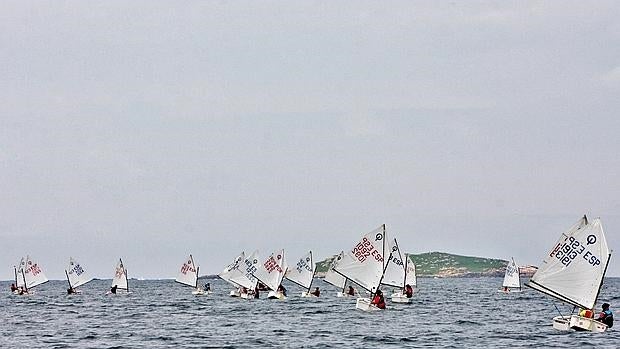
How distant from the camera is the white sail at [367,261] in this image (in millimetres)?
83812

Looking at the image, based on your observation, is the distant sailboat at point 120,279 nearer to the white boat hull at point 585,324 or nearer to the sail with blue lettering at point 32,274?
the sail with blue lettering at point 32,274

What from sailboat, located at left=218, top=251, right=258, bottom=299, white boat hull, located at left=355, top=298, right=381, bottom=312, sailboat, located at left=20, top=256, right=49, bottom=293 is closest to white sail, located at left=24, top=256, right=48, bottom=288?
sailboat, located at left=20, top=256, right=49, bottom=293

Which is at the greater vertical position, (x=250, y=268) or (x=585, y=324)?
(x=250, y=268)

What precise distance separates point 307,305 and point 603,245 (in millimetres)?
48451

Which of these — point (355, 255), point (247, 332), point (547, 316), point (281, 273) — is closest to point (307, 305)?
point (281, 273)

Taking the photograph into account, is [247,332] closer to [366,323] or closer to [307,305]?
[366,323]

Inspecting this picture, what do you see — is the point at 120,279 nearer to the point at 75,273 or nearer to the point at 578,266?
the point at 75,273

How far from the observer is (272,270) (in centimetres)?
11400

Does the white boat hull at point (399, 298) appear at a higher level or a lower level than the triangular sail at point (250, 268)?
lower

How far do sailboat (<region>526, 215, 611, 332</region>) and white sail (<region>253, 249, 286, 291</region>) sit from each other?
54.3m

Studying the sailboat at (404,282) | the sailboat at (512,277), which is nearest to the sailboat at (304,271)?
the sailboat at (404,282)

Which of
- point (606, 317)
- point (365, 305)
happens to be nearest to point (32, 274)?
point (365, 305)

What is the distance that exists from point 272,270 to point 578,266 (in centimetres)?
5805

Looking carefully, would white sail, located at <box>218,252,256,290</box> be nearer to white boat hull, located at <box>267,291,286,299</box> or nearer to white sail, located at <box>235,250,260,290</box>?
white sail, located at <box>235,250,260,290</box>
